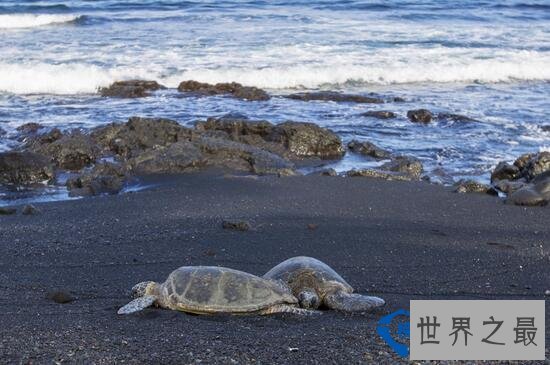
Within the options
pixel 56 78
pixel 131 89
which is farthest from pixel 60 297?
pixel 56 78

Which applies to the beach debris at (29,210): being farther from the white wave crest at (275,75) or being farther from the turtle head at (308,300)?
the white wave crest at (275,75)

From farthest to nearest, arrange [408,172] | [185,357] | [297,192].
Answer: [408,172] → [297,192] → [185,357]

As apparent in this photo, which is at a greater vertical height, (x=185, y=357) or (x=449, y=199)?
(x=185, y=357)

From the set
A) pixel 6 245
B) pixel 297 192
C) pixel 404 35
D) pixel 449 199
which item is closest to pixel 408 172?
pixel 449 199

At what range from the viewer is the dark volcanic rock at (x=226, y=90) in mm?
13688

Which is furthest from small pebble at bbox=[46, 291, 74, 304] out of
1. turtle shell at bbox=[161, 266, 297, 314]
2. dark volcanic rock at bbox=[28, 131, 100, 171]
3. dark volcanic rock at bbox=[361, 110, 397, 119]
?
dark volcanic rock at bbox=[361, 110, 397, 119]

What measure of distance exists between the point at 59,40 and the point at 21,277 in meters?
14.9

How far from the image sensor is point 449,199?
27.1ft

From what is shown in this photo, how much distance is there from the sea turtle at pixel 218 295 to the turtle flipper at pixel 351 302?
173 mm

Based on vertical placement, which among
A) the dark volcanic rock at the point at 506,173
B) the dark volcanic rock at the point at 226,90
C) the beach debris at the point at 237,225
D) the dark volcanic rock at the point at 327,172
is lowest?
the dark volcanic rock at the point at 506,173

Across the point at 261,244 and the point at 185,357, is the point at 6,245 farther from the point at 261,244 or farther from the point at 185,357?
the point at 185,357

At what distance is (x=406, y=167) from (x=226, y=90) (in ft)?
17.8

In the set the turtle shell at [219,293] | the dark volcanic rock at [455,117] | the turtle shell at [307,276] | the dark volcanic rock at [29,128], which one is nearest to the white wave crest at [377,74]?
the dark volcanic rock at [455,117]

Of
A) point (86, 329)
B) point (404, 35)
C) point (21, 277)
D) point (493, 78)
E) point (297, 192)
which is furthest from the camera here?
point (404, 35)
